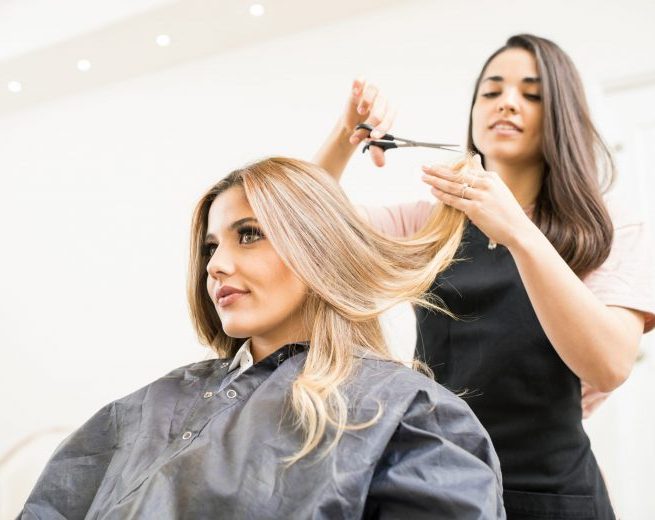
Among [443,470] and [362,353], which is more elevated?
[362,353]

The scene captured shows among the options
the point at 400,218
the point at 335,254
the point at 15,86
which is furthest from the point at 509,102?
the point at 15,86

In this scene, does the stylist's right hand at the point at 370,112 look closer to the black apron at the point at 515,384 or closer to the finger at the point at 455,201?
the finger at the point at 455,201

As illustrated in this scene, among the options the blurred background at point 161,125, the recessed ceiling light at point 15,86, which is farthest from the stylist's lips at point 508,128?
the recessed ceiling light at point 15,86

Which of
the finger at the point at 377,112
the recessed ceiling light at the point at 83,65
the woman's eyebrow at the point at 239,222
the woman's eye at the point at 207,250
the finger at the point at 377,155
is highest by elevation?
the recessed ceiling light at the point at 83,65

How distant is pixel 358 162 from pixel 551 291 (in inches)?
62.2

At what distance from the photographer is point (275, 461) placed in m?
0.97

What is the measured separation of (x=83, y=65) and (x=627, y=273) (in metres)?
2.75

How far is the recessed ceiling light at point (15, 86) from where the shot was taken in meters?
3.25

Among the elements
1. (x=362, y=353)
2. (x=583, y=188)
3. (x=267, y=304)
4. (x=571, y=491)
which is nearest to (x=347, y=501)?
(x=362, y=353)

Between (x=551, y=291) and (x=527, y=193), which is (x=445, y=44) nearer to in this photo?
(x=527, y=193)

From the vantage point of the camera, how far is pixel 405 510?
0.89 metres

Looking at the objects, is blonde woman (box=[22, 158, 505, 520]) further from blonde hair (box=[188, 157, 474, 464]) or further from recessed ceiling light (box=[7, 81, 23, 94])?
recessed ceiling light (box=[7, 81, 23, 94])

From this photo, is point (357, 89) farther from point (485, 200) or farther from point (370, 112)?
point (485, 200)

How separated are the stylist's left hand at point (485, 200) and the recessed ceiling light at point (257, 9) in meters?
1.78
